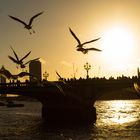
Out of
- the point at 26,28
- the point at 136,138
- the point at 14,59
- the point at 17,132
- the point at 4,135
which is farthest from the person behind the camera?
the point at 17,132

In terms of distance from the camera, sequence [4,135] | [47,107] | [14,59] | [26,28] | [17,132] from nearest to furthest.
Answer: [26,28]
[14,59]
[4,135]
[17,132]
[47,107]

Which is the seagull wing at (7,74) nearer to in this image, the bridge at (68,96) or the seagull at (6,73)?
the seagull at (6,73)

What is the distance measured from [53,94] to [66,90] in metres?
3.74

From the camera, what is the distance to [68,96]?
98.7m

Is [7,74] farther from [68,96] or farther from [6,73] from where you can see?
[68,96]

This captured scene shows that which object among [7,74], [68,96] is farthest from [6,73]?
[68,96]

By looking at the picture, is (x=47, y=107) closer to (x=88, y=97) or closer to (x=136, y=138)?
(x=88, y=97)

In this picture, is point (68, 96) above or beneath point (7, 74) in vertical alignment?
beneath

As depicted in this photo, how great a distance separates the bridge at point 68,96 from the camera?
316 feet

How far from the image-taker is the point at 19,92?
97750mm

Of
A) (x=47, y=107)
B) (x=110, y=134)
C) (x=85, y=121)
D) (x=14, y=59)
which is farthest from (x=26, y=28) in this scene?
(x=47, y=107)

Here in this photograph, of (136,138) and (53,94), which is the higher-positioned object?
(53,94)

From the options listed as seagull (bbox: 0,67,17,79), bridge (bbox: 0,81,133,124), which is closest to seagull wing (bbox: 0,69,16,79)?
seagull (bbox: 0,67,17,79)

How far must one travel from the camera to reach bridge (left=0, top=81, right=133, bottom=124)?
316 feet
